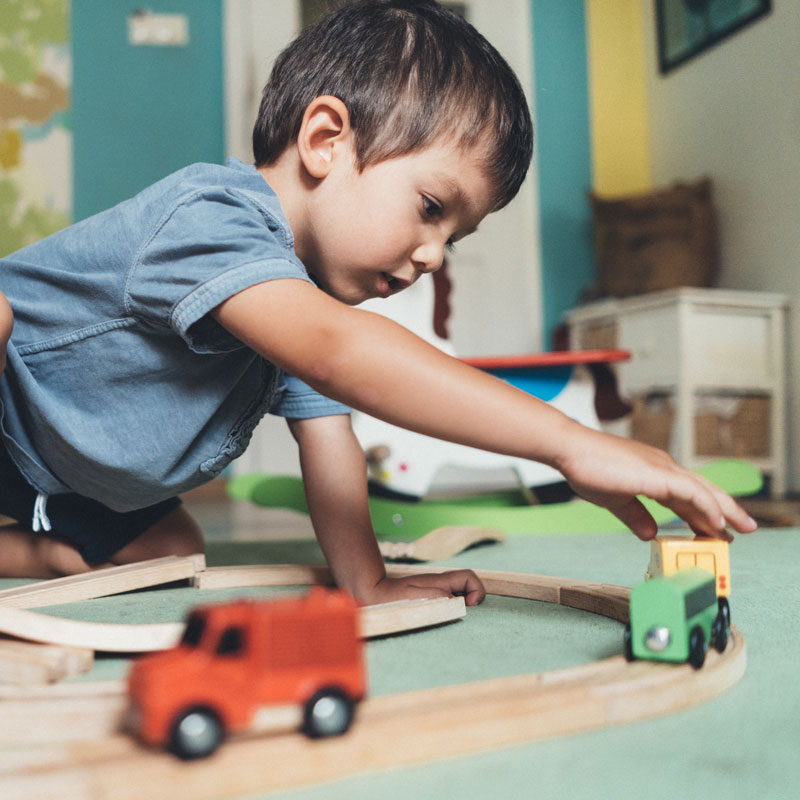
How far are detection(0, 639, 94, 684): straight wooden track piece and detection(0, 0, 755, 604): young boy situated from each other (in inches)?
8.8

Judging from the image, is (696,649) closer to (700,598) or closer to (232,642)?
(700,598)

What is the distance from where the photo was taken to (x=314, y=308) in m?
0.54

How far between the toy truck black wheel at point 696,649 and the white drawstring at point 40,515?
2.47 ft

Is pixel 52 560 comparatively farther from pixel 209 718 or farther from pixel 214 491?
pixel 214 491

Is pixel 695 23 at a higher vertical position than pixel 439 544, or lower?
higher

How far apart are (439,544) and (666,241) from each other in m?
1.75

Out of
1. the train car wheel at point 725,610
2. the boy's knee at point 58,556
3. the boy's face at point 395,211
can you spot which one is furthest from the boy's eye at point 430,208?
the boy's knee at point 58,556

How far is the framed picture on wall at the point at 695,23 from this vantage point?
2.47m

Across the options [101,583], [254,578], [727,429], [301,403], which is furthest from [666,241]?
[101,583]

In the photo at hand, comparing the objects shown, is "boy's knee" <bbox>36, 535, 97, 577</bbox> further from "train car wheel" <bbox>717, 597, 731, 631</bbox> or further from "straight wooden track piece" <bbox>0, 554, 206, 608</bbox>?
"train car wheel" <bbox>717, 597, 731, 631</bbox>

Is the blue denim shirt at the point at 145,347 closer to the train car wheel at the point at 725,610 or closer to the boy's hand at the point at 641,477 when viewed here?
the boy's hand at the point at 641,477

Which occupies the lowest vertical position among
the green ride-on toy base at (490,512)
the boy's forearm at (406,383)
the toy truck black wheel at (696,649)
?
the green ride-on toy base at (490,512)

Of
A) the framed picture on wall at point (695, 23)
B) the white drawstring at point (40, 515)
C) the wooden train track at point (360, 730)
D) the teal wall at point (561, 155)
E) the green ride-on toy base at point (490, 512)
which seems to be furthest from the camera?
the teal wall at point (561, 155)

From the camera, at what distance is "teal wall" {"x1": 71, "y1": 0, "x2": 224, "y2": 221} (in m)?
2.61
